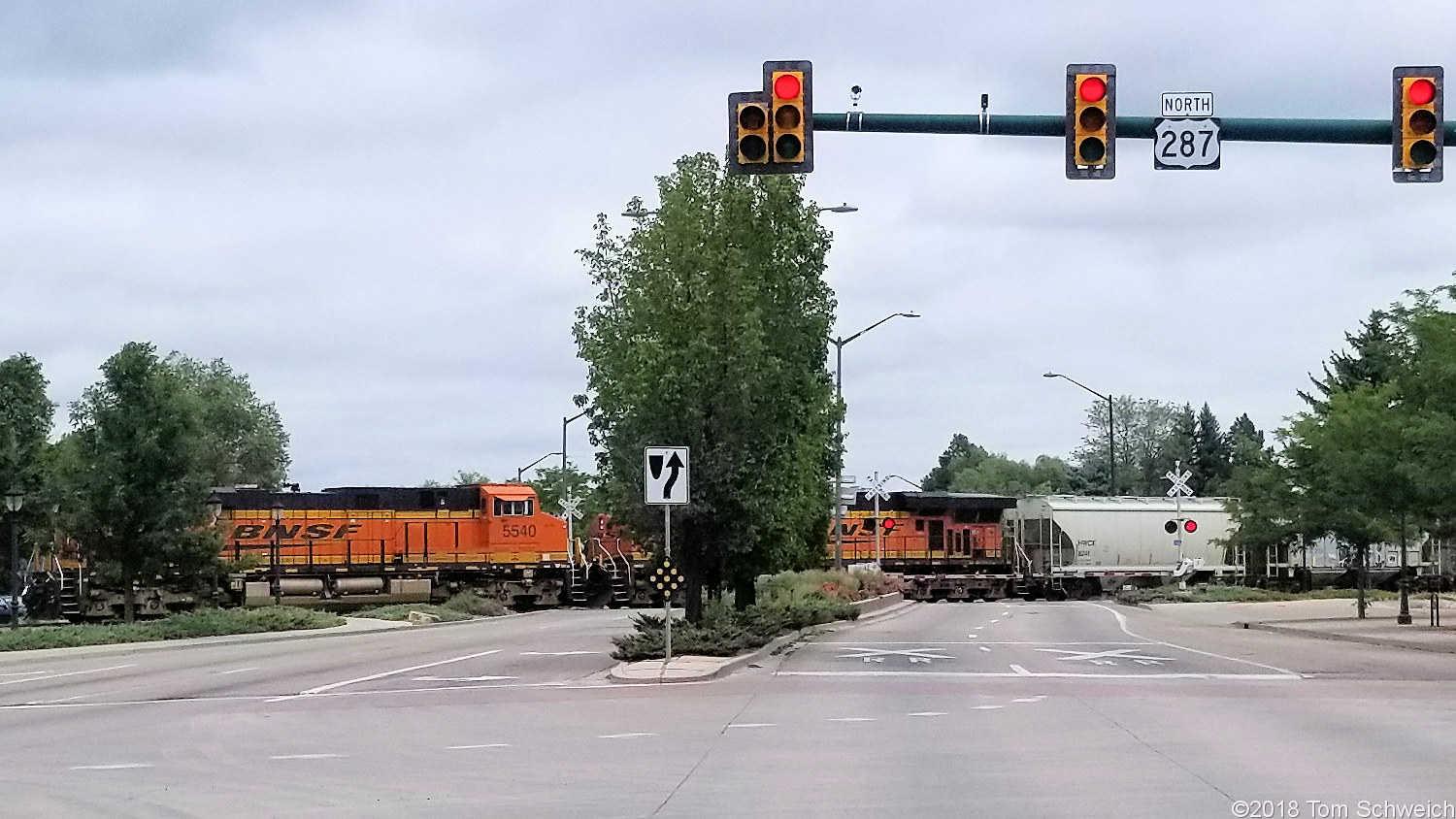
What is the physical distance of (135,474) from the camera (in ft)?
134

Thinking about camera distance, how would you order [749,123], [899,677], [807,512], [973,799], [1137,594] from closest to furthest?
[973,799], [749,123], [899,677], [807,512], [1137,594]

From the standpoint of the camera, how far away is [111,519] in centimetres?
4066

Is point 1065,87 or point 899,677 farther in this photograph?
point 899,677

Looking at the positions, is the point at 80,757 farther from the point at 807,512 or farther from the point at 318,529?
the point at 318,529

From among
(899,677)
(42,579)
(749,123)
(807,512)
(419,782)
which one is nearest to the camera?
(419,782)

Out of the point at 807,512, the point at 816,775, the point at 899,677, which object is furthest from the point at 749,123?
the point at 807,512

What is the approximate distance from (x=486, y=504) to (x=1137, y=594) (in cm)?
2493

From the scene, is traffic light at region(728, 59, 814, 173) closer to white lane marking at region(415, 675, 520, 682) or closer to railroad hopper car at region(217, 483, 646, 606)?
white lane marking at region(415, 675, 520, 682)

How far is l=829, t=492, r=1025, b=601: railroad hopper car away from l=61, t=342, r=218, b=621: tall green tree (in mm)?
29062

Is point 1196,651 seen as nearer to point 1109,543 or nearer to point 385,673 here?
point 385,673

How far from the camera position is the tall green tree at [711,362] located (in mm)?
27906

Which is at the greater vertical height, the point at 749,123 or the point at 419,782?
the point at 749,123

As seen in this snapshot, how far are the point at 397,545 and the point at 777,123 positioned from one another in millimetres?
41213

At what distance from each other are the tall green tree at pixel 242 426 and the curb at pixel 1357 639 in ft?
220
